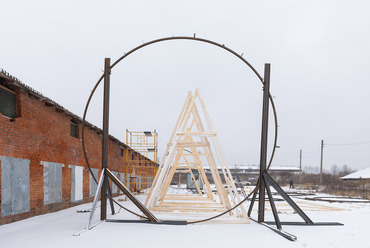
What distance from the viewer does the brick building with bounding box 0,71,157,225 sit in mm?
7375

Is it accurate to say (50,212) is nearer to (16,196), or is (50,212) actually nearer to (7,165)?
(16,196)

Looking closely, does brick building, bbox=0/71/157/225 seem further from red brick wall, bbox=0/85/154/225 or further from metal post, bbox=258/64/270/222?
metal post, bbox=258/64/270/222

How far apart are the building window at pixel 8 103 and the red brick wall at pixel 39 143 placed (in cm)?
13

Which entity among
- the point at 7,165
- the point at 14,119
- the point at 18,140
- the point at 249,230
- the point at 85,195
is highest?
the point at 14,119

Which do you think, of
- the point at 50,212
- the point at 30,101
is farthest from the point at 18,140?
the point at 50,212

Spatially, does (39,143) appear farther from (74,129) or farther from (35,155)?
(74,129)

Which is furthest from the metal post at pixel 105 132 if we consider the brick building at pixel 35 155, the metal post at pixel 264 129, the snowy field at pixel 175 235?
the metal post at pixel 264 129

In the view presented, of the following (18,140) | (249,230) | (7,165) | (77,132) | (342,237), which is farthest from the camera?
(77,132)

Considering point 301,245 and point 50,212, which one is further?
point 50,212

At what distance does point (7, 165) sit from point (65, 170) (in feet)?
13.2

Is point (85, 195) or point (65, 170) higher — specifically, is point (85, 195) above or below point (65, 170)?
below

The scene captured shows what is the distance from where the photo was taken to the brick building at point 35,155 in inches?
290

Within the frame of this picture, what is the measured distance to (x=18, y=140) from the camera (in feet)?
26.0

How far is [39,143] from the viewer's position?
9.15 m
